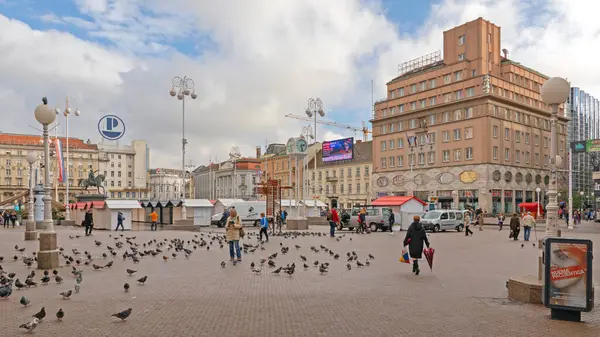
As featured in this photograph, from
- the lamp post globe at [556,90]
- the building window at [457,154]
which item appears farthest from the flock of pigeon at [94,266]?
the building window at [457,154]

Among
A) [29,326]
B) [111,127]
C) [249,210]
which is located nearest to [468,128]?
[249,210]

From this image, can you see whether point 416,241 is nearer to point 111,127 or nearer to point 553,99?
point 553,99

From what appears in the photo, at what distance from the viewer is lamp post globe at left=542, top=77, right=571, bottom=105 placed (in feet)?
33.3

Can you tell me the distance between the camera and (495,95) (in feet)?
220

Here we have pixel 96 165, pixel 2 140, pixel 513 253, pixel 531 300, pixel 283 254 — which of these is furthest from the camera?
pixel 96 165

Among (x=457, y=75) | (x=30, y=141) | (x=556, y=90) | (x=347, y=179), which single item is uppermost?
(x=457, y=75)

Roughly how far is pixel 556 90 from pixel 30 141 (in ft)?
482

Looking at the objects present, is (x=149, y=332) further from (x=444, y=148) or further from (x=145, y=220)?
(x=444, y=148)

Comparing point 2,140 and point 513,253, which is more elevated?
point 2,140

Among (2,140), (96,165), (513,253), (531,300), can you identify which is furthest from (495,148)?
(2,140)

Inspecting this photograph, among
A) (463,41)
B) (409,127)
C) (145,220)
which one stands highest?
(463,41)

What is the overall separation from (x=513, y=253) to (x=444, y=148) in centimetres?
5372

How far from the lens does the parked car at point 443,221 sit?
123ft

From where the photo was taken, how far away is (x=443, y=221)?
37719 millimetres
